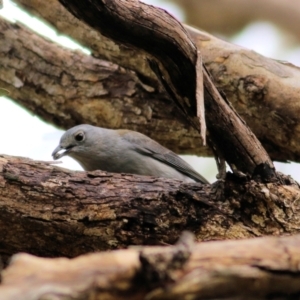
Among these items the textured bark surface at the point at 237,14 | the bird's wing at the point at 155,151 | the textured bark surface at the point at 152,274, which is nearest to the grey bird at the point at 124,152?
the bird's wing at the point at 155,151

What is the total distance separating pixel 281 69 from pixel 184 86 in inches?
57.5

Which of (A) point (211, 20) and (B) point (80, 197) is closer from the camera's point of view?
(B) point (80, 197)

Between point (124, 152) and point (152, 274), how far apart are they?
2.62 metres

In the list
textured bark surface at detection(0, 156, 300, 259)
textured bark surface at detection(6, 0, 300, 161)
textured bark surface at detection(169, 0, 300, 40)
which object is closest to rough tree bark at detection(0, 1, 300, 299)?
textured bark surface at detection(0, 156, 300, 259)

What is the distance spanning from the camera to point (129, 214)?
2.66 metres

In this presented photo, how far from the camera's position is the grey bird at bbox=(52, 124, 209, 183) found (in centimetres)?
394

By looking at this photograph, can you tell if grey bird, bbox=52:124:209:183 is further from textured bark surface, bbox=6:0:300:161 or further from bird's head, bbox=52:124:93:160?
textured bark surface, bbox=6:0:300:161

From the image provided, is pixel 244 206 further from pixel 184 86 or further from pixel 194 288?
pixel 194 288

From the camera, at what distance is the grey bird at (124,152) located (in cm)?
394

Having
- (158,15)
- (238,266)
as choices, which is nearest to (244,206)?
(158,15)

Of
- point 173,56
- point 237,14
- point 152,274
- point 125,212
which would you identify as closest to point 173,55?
point 173,56

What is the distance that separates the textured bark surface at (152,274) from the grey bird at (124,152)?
93.5 inches

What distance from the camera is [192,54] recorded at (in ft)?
8.35

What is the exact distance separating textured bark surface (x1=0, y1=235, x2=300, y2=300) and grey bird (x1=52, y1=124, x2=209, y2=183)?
7.79 feet
